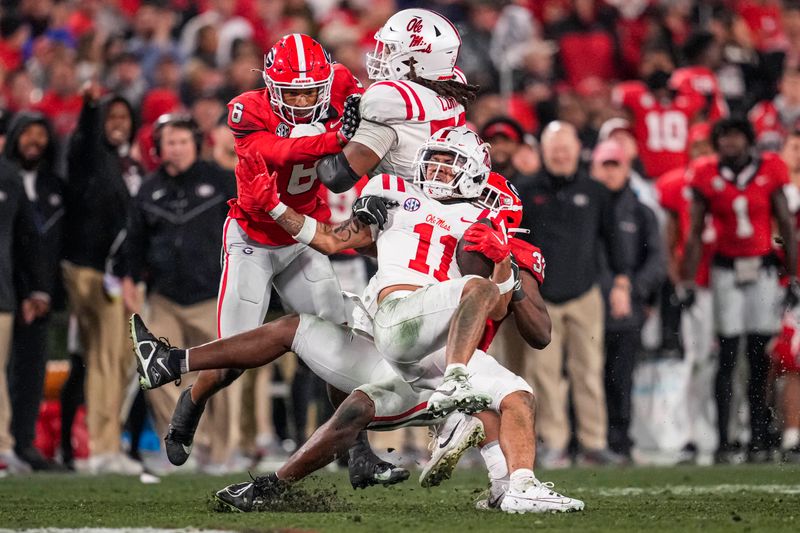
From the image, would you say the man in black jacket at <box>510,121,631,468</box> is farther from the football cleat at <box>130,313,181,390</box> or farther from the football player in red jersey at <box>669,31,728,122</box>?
the football cleat at <box>130,313,181,390</box>

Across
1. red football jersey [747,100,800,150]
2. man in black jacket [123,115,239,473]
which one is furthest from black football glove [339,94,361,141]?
red football jersey [747,100,800,150]

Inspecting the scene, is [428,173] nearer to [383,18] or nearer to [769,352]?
[769,352]

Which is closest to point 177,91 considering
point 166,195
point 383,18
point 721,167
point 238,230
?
point 383,18

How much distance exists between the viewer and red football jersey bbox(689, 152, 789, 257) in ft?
33.8

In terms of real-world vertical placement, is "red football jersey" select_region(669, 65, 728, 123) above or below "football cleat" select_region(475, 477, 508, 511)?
above

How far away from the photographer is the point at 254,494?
6.37 metres

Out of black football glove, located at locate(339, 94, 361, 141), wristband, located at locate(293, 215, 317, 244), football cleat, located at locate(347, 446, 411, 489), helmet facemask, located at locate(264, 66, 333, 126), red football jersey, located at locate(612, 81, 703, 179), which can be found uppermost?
red football jersey, located at locate(612, 81, 703, 179)

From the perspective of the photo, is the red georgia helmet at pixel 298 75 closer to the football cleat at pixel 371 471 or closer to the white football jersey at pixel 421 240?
the white football jersey at pixel 421 240

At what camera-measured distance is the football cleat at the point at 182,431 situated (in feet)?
22.7

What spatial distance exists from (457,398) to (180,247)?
13.9ft

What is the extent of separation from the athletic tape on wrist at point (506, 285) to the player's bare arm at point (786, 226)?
4330 millimetres

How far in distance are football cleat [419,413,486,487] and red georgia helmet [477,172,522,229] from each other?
3.04ft

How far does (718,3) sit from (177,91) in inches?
224

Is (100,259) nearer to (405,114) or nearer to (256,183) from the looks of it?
(256,183)
